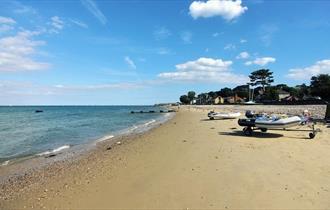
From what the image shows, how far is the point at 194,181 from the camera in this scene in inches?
313

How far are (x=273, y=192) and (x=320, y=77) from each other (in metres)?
89.4

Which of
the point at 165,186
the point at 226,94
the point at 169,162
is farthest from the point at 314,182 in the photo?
Result: the point at 226,94

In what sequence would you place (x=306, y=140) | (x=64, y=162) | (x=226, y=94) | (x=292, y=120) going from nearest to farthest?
(x=64, y=162) → (x=306, y=140) → (x=292, y=120) → (x=226, y=94)

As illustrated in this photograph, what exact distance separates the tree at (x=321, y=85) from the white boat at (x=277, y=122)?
6481 cm

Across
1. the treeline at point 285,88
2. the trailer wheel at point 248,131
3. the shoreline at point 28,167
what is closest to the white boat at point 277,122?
the trailer wheel at point 248,131

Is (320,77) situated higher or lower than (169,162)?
higher

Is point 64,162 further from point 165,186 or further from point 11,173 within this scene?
point 165,186

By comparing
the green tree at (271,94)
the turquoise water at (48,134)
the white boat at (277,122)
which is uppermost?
the green tree at (271,94)

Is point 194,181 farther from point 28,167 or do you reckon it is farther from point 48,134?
point 48,134

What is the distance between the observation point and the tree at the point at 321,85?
73.4 metres

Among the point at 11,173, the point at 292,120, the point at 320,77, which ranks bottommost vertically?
the point at 11,173

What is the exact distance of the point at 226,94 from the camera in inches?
6457

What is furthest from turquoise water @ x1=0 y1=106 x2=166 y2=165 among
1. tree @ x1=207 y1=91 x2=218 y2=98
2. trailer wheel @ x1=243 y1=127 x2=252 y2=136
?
tree @ x1=207 y1=91 x2=218 y2=98

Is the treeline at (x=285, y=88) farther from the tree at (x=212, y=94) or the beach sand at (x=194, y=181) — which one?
the beach sand at (x=194, y=181)
